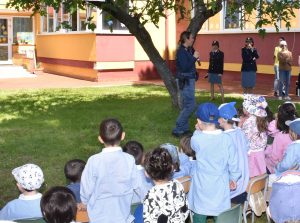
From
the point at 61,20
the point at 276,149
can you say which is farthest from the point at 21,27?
the point at 276,149

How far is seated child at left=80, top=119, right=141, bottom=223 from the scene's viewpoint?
400cm

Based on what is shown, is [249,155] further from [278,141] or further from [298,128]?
[298,128]

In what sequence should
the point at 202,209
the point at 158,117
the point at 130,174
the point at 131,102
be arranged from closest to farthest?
1. the point at 130,174
2. the point at 202,209
3. the point at 158,117
4. the point at 131,102

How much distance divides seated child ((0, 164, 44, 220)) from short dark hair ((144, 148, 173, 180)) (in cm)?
87

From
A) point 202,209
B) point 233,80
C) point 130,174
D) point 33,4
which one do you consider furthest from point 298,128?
point 233,80

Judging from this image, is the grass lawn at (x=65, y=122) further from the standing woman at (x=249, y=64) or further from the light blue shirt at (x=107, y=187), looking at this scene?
the light blue shirt at (x=107, y=187)

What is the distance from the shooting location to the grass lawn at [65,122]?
7465 mm

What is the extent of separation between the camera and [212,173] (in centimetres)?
445

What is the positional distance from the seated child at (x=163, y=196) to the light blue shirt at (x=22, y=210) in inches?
32.6

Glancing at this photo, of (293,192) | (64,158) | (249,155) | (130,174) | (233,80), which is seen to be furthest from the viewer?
(233,80)

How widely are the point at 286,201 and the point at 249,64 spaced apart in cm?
973

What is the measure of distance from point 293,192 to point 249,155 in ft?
5.34

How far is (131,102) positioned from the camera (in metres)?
13.2

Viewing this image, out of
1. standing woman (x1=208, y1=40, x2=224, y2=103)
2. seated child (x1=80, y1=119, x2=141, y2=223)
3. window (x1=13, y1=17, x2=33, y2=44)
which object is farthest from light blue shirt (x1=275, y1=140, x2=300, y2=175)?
window (x1=13, y1=17, x2=33, y2=44)
